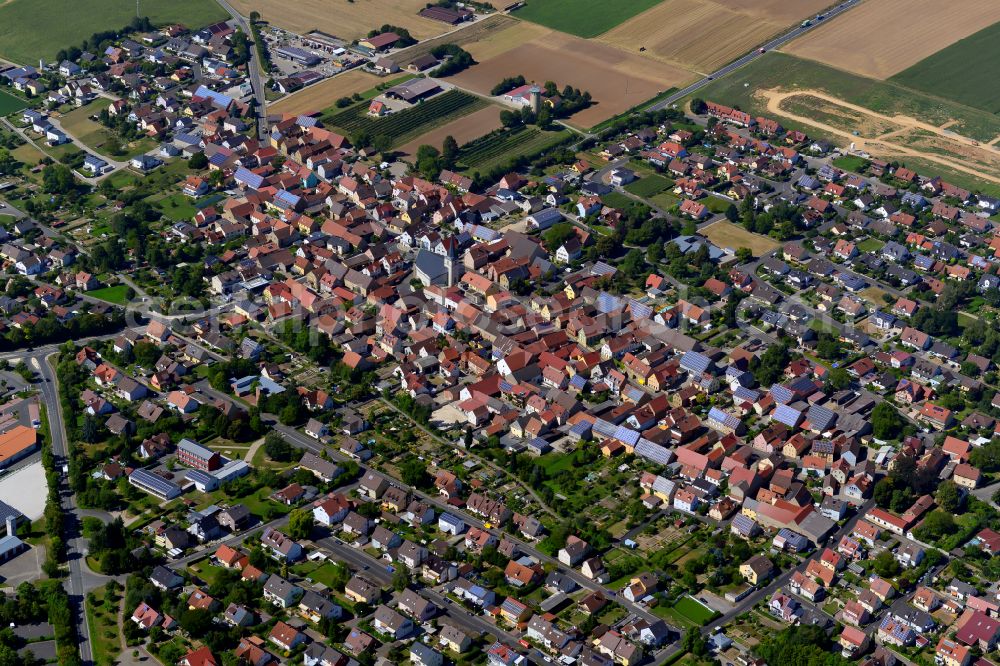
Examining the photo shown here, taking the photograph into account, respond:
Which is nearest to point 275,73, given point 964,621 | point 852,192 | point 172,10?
point 172,10

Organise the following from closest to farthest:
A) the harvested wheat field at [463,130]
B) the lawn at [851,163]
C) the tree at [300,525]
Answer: the tree at [300,525], the lawn at [851,163], the harvested wheat field at [463,130]

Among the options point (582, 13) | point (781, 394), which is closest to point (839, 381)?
point (781, 394)

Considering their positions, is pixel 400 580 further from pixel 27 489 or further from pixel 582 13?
pixel 582 13

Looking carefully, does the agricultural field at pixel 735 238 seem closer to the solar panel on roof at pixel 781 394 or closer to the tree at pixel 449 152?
the solar panel on roof at pixel 781 394

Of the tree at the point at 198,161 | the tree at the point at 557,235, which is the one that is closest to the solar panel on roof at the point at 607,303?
the tree at the point at 557,235

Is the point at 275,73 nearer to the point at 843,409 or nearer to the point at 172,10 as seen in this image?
the point at 172,10
